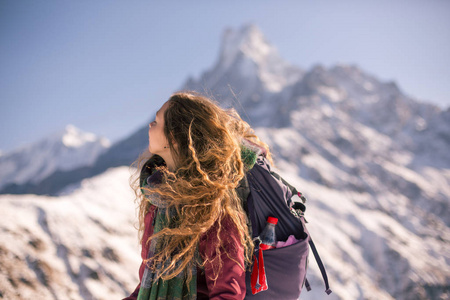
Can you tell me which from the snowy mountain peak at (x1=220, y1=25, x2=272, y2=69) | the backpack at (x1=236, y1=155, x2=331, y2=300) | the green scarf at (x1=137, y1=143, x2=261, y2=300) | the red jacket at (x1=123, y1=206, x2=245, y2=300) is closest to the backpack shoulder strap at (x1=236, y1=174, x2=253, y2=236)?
the backpack at (x1=236, y1=155, x2=331, y2=300)

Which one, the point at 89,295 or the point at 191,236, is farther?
the point at 89,295

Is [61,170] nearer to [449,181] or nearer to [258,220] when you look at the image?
[258,220]

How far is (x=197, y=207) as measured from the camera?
2.14 meters

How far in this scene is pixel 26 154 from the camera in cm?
6781

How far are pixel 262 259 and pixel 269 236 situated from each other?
0.20 m

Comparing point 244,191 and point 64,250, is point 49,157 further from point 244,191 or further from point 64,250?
point 244,191

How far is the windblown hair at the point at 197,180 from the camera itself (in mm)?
2025

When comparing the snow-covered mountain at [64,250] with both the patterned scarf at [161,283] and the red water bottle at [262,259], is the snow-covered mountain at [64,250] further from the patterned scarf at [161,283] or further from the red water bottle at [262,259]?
the red water bottle at [262,259]

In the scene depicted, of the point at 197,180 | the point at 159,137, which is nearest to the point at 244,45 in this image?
the point at 159,137

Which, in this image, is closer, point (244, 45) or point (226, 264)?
point (226, 264)

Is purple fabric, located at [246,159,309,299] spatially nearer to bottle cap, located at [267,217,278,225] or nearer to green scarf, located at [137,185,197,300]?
bottle cap, located at [267,217,278,225]

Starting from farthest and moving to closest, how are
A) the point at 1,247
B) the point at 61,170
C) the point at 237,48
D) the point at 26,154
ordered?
the point at 237,48
the point at 26,154
the point at 61,170
the point at 1,247

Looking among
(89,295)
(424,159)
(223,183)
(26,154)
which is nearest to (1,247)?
(89,295)

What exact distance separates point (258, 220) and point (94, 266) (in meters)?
6.10
